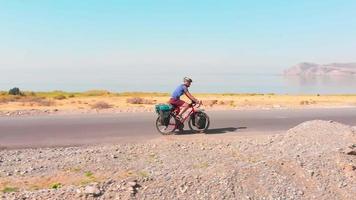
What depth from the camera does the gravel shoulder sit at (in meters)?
9.95

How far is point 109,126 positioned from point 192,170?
861cm

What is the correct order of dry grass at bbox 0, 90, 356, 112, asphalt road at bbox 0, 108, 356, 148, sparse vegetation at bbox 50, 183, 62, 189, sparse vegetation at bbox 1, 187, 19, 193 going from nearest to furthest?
sparse vegetation at bbox 1, 187, 19, 193 → sparse vegetation at bbox 50, 183, 62, 189 → asphalt road at bbox 0, 108, 356, 148 → dry grass at bbox 0, 90, 356, 112

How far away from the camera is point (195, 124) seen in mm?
16953

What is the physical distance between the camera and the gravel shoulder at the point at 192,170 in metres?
9.95

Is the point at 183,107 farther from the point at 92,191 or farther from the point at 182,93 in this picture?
the point at 92,191

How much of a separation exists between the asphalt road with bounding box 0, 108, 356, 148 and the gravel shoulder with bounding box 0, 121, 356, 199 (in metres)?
1.89

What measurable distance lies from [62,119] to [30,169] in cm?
1067

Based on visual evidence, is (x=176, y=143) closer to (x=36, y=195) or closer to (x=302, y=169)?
(x=302, y=169)

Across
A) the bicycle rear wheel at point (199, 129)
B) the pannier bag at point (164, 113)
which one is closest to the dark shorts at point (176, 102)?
the pannier bag at point (164, 113)

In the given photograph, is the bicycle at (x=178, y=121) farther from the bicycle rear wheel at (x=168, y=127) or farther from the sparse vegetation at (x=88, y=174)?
the sparse vegetation at (x=88, y=174)

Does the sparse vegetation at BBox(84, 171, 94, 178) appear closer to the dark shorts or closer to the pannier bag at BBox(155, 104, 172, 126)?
the pannier bag at BBox(155, 104, 172, 126)

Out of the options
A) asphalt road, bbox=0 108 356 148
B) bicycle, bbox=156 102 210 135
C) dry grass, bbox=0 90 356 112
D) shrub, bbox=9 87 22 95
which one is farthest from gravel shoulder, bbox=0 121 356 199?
shrub, bbox=9 87 22 95

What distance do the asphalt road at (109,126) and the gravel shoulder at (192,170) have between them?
1894 mm

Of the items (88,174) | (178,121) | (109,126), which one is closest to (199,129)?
(178,121)
